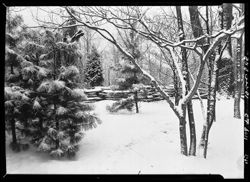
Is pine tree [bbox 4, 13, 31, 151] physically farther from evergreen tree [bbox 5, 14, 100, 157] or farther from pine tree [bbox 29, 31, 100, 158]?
pine tree [bbox 29, 31, 100, 158]

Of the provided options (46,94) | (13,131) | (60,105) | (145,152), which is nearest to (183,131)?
(145,152)

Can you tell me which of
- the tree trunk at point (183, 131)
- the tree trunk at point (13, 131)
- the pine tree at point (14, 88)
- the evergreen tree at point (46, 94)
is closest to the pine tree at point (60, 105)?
the evergreen tree at point (46, 94)

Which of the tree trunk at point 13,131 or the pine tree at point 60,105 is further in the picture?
the pine tree at point 60,105

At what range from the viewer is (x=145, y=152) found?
3848 millimetres

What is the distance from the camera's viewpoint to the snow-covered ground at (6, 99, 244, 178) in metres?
2.66

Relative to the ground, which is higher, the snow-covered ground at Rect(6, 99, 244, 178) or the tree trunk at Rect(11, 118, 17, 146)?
the tree trunk at Rect(11, 118, 17, 146)

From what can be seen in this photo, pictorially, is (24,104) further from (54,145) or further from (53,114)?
(54,145)

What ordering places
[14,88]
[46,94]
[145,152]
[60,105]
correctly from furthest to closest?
[145,152] < [60,105] < [46,94] < [14,88]

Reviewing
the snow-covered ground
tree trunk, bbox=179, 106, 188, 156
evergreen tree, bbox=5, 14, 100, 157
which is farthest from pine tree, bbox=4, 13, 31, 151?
tree trunk, bbox=179, 106, 188, 156

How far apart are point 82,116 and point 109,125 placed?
145cm

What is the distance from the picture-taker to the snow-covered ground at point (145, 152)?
266 cm

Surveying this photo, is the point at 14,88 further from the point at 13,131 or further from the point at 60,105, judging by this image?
the point at 60,105

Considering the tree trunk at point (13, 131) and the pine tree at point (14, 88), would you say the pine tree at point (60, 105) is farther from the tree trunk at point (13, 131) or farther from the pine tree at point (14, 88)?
the tree trunk at point (13, 131)
